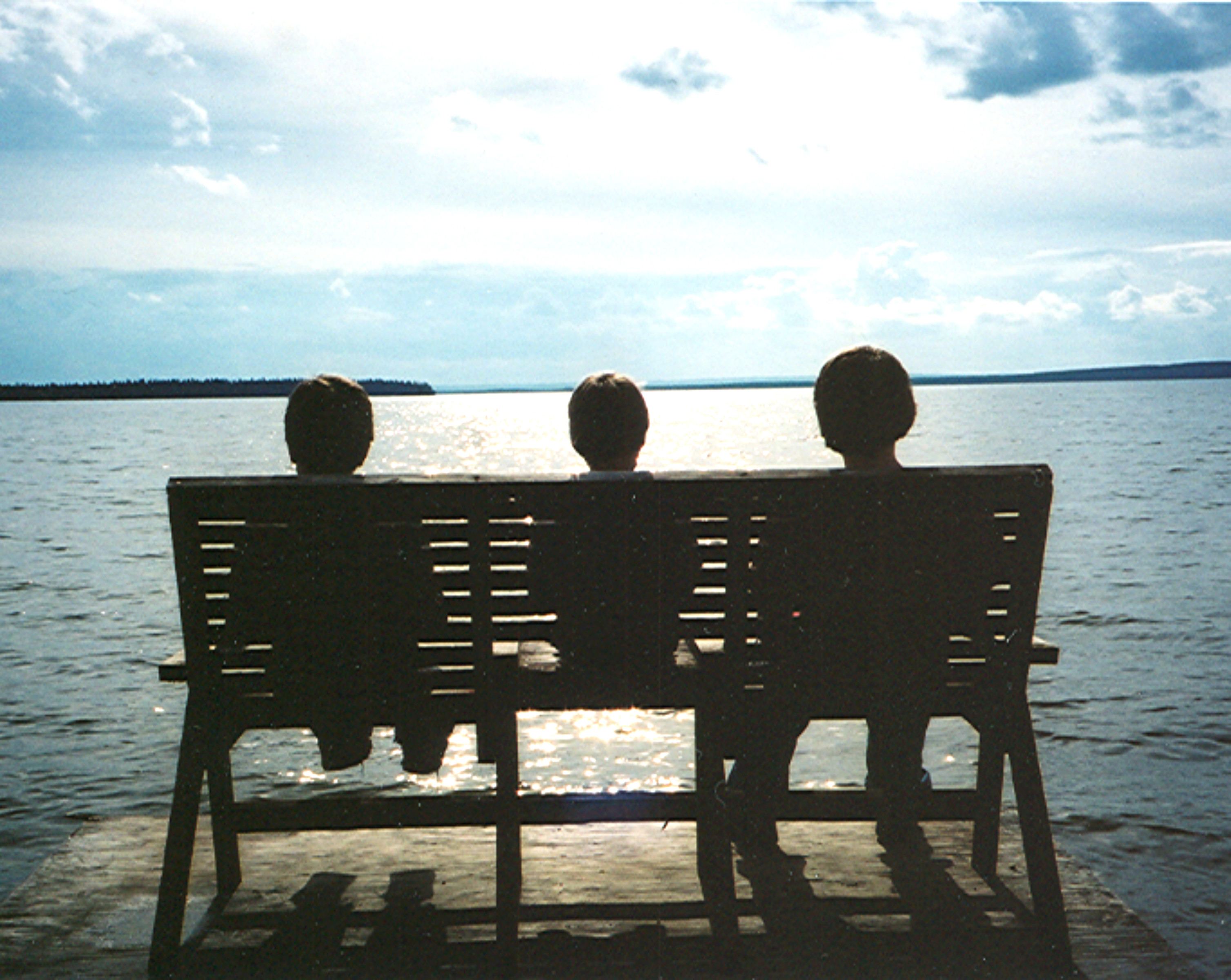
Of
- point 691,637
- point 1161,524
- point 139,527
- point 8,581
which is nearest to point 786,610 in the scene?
point 691,637

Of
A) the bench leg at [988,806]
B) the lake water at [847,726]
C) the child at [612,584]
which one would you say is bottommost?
the lake water at [847,726]

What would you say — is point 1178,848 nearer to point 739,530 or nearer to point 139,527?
point 739,530

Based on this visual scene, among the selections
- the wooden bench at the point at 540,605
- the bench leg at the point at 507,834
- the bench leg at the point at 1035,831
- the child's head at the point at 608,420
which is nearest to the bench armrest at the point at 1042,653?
the wooden bench at the point at 540,605

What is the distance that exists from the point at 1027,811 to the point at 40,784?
18.4 feet

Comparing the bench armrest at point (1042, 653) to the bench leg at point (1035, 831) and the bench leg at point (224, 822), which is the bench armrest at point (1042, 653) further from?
the bench leg at point (224, 822)

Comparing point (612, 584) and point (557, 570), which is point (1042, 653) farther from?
point (557, 570)

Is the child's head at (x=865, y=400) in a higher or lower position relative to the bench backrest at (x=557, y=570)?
higher

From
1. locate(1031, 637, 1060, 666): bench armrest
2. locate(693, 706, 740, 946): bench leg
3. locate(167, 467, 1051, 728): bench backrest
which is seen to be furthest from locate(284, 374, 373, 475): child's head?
locate(1031, 637, 1060, 666): bench armrest

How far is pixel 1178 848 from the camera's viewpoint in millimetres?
5480

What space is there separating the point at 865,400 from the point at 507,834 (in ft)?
6.05

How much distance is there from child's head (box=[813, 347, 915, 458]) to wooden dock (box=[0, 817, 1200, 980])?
1487mm

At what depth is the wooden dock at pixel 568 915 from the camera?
11.3 ft

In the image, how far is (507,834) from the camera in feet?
11.7

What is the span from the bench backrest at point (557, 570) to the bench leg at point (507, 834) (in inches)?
4.5
